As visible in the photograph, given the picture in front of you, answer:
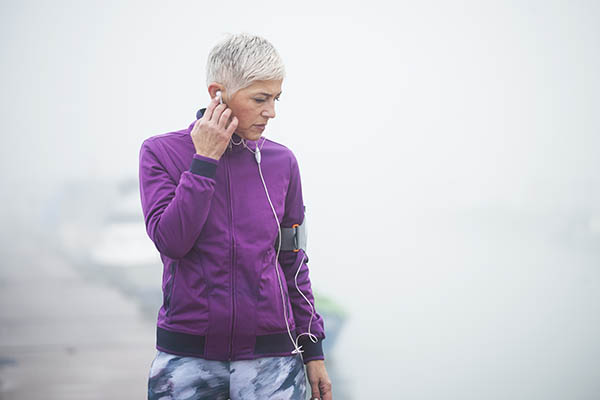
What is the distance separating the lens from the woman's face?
110 centimetres

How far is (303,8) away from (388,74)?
45 centimetres

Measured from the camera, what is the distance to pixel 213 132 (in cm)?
106

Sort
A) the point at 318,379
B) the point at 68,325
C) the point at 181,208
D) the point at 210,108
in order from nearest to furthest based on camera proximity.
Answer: the point at 181,208, the point at 210,108, the point at 318,379, the point at 68,325

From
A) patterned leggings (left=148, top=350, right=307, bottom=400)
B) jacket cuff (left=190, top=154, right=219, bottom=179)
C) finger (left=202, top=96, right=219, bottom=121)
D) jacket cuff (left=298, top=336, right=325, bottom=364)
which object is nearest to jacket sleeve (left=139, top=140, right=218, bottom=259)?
jacket cuff (left=190, top=154, right=219, bottom=179)

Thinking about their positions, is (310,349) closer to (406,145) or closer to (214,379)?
(214,379)

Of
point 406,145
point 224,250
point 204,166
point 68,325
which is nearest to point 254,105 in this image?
point 204,166

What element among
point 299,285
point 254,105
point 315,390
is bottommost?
point 315,390

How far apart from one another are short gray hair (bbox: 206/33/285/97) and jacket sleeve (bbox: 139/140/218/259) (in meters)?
0.19

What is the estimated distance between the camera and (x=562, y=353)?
2.19 m

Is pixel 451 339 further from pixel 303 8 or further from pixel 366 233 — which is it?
pixel 303 8

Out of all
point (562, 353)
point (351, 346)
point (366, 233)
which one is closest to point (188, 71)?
point (366, 233)

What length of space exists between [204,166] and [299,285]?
1.36 ft

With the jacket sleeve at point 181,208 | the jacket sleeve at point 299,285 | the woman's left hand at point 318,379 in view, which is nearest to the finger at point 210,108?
the jacket sleeve at point 181,208

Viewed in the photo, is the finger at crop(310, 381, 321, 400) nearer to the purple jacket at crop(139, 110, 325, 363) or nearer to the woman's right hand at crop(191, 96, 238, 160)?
the purple jacket at crop(139, 110, 325, 363)
